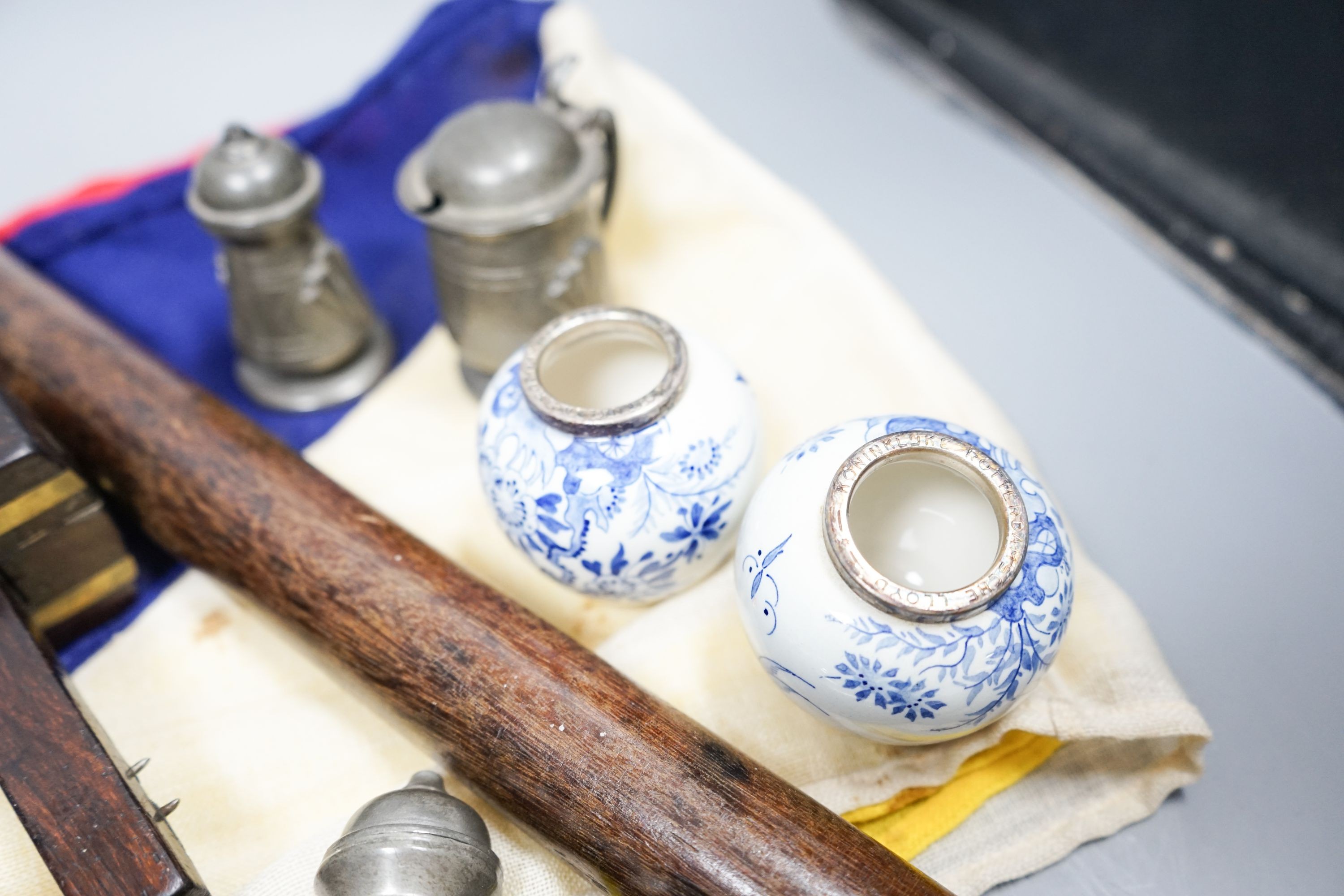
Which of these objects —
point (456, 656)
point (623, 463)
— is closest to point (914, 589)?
point (623, 463)

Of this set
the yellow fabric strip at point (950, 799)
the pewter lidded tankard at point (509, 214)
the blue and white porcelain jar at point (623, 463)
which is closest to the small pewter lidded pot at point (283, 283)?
the pewter lidded tankard at point (509, 214)

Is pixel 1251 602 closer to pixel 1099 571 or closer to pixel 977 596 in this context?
pixel 1099 571

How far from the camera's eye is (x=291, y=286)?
130 centimetres

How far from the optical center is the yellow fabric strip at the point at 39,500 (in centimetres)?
103

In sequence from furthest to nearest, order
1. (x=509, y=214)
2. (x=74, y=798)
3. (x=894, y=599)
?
(x=509, y=214) < (x=74, y=798) < (x=894, y=599)

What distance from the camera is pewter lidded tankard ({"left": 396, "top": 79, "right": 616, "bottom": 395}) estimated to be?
3.65 ft

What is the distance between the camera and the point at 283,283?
1291mm

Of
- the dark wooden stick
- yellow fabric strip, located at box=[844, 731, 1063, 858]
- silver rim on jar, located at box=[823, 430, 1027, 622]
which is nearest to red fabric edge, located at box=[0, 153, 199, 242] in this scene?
the dark wooden stick

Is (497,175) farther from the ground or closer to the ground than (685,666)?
farther from the ground

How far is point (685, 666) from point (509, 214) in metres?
0.54

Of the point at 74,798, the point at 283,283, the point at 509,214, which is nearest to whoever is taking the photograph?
the point at 74,798

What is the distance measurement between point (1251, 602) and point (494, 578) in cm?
89

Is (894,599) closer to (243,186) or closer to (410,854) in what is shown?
(410,854)

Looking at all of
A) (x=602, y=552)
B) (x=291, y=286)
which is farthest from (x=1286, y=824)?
A: (x=291, y=286)
